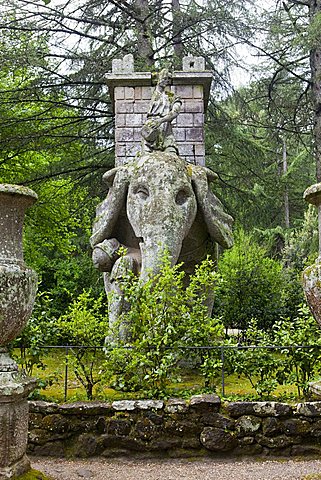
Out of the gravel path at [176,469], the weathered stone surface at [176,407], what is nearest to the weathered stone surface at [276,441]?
the gravel path at [176,469]

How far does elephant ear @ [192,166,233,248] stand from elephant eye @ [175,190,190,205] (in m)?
0.23

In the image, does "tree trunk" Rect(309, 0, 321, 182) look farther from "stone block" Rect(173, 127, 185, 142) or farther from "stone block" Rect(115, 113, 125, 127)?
"stone block" Rect(115, 113, 125, 127)

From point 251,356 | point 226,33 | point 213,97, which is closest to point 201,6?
point 226,33

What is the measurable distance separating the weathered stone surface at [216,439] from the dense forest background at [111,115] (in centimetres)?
651

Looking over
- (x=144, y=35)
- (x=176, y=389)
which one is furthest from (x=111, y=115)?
(x=176, y=389)

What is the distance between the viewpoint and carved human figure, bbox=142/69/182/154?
7168mm

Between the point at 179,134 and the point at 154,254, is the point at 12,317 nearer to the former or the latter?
the point at 154,254

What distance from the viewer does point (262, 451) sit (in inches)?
188

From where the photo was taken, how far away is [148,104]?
9.84m

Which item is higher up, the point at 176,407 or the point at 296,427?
the point at 176,407

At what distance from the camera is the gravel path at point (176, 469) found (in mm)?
4359

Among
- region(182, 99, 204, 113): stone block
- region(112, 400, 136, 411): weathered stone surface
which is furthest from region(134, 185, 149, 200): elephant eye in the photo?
region(182, 99, 204, 113): stone block

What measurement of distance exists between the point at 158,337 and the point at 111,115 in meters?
9.34

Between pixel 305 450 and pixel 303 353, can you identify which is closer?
pixel 305 450
